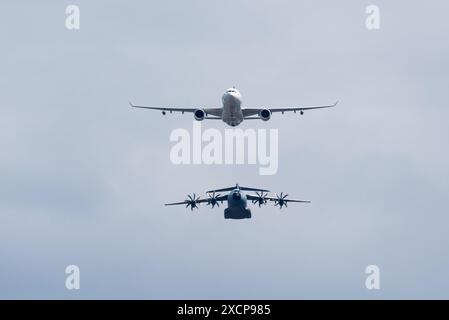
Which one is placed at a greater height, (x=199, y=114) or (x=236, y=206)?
(x=199, y=114)

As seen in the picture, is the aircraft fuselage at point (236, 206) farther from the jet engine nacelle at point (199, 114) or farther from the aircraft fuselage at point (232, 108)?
the jet engine nacelle at point (199, 114)

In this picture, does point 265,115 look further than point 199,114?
Yes

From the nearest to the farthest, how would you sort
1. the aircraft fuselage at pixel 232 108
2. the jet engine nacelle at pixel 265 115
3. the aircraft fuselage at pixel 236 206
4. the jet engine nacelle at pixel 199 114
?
the aircraft fuselage at pixel 236 206 → the aircraft fuselage at pixel 232 108 → the jet engine nacelle at pixel 199 114 → the jet engine nacelle at pixel 265 115

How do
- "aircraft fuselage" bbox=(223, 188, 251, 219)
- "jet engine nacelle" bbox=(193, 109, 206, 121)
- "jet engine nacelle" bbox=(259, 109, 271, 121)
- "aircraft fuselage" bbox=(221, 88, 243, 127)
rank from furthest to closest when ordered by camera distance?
"jet engine nacelle" bbox=(259, 109, 271, 121)
"jet engine nacelle" bbox=(193, 109, 206, 121)
"aircraft fuselage" bbox=(221, 88, 243, 127)
"aircraft fuselage" bbox=(223, 188, 251, 219)

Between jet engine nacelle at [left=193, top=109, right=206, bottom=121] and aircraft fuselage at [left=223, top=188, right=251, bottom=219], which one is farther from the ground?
jet engine nacelle at [left=193, top=109, right=206, bottom=121]

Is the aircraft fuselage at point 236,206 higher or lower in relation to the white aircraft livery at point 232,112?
lower

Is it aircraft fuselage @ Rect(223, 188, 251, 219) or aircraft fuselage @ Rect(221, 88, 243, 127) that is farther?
aircraft fuselage @ Rect(221, 88, 243, 127)

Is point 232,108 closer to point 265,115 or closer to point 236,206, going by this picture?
point 265,115

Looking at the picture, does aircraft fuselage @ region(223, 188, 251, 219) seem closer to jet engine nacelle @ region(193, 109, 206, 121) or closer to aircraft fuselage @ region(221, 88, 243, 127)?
aircraft fuselage @ region(221, 88, 243, 127)

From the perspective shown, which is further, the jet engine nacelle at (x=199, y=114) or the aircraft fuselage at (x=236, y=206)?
the jet engine nacelle at (x=199, y=114)

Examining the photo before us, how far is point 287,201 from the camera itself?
187 metres

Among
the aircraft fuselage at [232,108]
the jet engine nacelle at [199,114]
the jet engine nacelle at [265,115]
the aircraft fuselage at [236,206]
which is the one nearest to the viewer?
the aircraft fuselage at [236,206]
